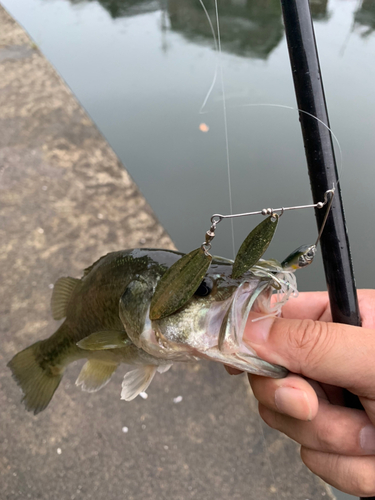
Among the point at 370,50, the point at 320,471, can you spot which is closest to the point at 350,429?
the point at 320,471

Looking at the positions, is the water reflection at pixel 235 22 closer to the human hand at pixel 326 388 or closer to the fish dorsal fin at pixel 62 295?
the fish dorsal fin at pixel 62 295

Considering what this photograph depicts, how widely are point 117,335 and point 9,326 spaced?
1486mm

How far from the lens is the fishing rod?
Result: 24.6 inches

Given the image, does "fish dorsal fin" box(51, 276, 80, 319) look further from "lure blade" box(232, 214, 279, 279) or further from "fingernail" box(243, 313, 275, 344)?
"lure blade" box(232, 214, 279, 279)

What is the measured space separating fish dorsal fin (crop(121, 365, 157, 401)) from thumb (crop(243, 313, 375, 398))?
1.46 ft

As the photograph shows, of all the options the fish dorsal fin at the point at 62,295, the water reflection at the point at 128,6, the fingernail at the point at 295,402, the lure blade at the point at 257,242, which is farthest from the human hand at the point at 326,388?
the water reflection at the point at 128,6

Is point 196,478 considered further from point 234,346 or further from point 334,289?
point 334,289

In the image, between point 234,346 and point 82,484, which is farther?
point 82,484

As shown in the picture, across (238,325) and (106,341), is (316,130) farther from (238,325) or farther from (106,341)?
(106,341)

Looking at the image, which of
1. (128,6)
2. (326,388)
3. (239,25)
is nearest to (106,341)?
(326,388)

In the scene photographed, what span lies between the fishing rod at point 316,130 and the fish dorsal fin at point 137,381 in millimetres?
658

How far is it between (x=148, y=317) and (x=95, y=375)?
58 centimetres

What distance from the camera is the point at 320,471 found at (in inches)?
39.2

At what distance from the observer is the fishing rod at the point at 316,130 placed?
0.63 meters
